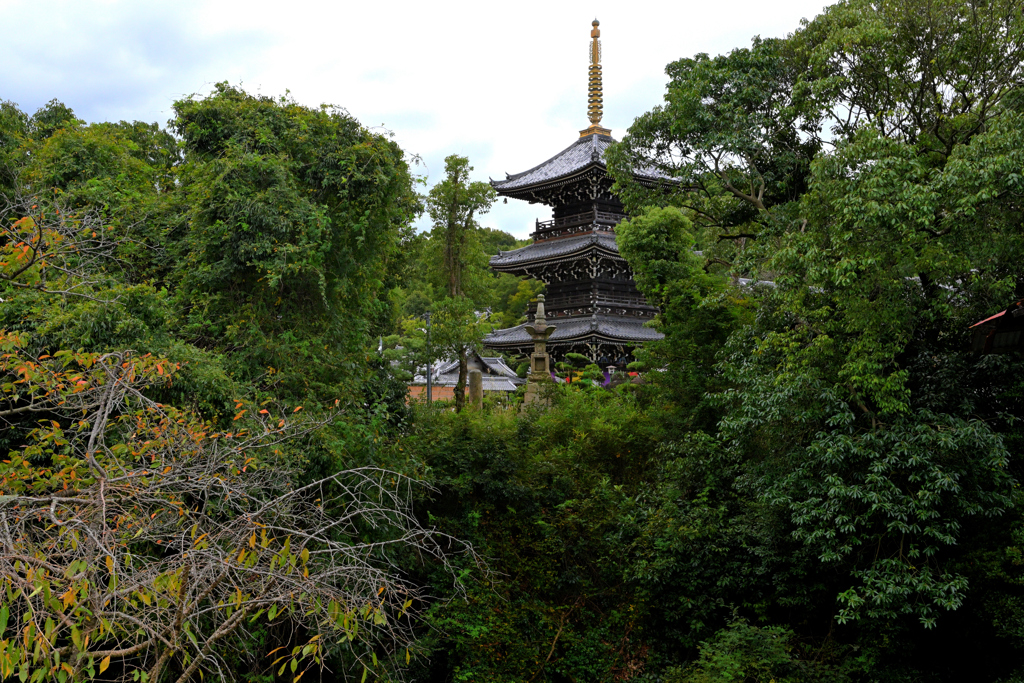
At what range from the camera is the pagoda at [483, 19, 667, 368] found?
22234 millimetres

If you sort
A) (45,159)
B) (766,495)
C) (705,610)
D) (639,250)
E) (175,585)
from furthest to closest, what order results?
(639,250) < (45,159) < (705,610) < (766,495) < (175,585)

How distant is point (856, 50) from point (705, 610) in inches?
293

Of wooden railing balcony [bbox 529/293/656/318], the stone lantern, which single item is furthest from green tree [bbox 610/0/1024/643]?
wooden railing balcony [bbox 529/293/656/318]

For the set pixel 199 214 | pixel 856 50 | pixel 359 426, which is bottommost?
pixel 359 426

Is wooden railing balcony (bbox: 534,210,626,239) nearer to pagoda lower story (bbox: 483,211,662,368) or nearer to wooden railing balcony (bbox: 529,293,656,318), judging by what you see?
pagoda lower story (bbox: 483,211,662,368)

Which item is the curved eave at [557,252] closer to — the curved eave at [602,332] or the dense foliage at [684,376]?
the curved eave at [602,332]

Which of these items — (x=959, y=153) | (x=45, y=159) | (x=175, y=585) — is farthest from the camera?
(x=45, y=159)

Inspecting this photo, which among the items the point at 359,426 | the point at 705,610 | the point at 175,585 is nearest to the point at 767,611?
the point at 705,610

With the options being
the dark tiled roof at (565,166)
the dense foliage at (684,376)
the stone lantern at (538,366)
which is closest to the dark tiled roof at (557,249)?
the dark tiled roof at (565,166)

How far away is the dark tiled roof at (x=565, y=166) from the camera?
23.3 m

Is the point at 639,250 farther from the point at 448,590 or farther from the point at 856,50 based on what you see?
the point at 448,590

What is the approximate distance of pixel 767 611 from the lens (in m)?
10.0

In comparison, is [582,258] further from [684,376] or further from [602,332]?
[684,376]

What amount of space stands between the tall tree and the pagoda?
2933mm
